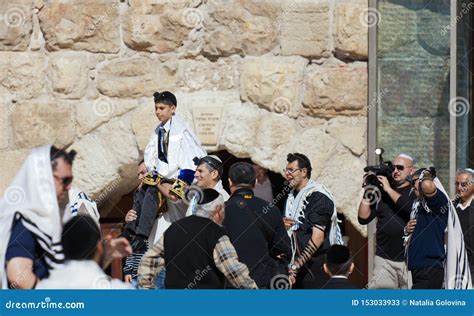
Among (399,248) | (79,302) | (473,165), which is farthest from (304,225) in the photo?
(79,302)

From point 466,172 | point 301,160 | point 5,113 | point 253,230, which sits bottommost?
point 253,230

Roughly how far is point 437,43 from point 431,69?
0.19 meters

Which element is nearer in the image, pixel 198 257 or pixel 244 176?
pixel 198 257

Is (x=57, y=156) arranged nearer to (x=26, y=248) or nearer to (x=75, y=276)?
(x=26, y=248)

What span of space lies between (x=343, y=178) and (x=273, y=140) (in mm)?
556

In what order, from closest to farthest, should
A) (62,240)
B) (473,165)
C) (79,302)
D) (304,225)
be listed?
(62,240), (79,302), (304,225), (473,165)

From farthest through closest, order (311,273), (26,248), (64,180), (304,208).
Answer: (304,208) < (311,273) < (64,180) < (26,248)

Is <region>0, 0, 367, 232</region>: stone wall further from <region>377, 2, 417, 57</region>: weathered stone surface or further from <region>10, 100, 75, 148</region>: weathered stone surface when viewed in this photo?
<region>377, 2, 417, 57</region>: weathered stone surface

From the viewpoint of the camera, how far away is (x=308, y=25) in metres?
10.5

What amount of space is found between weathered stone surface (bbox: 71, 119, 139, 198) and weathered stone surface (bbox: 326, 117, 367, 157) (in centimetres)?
141

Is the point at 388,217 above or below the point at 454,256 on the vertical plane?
above

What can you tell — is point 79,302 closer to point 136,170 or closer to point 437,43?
point 136,170


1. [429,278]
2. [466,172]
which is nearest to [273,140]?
[466,172]

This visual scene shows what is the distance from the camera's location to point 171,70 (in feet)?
34.9
